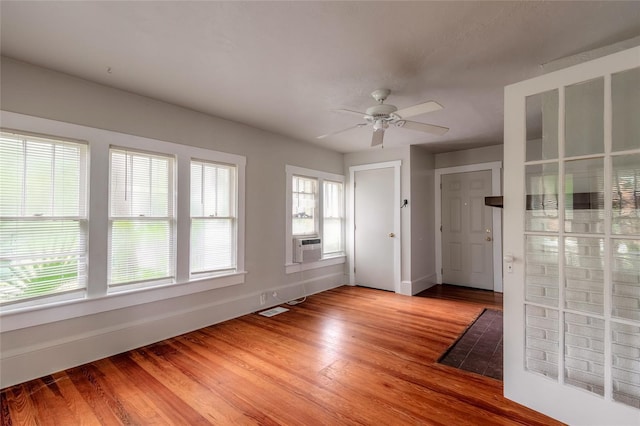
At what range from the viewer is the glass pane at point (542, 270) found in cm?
187

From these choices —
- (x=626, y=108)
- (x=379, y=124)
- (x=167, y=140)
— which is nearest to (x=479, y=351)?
(x=626, y=108)

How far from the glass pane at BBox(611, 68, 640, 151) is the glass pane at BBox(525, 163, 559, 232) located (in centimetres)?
32

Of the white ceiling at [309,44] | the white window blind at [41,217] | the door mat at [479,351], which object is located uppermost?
the white ceiling at [309,44]

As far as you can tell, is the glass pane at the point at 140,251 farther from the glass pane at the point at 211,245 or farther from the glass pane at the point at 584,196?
the glass pane at the point at 584,196

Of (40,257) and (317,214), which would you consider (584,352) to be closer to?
(317,214)

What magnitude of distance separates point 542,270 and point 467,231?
3678 mm

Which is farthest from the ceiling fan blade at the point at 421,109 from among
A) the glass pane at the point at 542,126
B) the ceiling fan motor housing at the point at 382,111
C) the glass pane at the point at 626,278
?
the glass pane at the point at 626,278

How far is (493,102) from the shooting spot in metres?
3.12

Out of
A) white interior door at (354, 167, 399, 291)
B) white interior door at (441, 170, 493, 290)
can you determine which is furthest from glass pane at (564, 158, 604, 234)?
white interior door at (441, 170, 493, 290)

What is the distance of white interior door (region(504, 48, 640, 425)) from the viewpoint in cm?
164

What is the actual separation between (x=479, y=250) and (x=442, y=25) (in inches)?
174

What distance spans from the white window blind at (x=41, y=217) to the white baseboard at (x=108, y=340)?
0.44m

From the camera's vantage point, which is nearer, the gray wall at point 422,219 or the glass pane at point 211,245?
the glass pane at point 211,245

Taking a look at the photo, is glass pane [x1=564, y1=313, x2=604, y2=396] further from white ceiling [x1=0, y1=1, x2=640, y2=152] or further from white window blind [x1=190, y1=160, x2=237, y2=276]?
white window blind [x1=190, y1=160, x2=237, y2=276]
